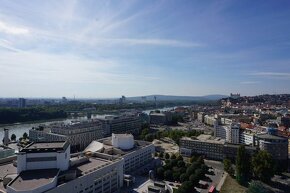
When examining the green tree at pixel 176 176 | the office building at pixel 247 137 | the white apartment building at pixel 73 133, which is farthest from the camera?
the white apartment building at pixel 73 133

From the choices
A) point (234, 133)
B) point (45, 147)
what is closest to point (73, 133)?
point (45, 147)

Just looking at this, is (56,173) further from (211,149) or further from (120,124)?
(120,124)

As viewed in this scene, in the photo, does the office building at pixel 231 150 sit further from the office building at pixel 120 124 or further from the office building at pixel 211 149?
the office building at pixel 120 124

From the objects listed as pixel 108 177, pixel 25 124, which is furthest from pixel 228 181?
pixel 25 124

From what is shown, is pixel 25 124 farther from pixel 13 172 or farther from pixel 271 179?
pixel 271 179

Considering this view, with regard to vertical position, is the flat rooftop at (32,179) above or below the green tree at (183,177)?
above

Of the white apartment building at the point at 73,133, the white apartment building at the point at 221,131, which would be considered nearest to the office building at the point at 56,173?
A: the white apartment building at the point at 73,133
